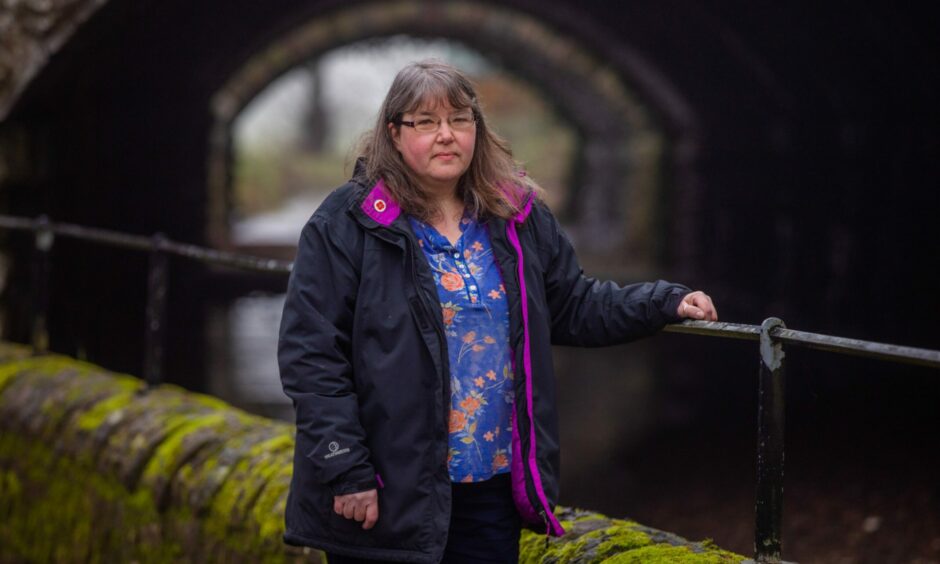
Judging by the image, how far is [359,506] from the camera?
2254mm

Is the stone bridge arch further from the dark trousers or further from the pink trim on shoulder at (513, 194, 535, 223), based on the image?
the dark trousers

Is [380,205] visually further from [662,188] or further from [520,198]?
[662,188]

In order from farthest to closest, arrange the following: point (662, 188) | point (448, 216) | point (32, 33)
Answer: point (662, 188), point (32, 33), point (448, 216)

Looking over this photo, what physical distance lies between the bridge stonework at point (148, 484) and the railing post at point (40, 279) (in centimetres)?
12

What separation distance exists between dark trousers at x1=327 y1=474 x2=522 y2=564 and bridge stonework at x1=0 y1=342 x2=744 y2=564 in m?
0.34

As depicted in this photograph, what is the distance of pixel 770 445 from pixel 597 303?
0.46 m

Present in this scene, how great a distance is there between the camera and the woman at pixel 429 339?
229 cm

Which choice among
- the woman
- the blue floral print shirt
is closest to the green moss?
the woman

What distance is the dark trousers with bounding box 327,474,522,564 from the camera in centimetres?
242

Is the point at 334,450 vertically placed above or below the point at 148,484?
above

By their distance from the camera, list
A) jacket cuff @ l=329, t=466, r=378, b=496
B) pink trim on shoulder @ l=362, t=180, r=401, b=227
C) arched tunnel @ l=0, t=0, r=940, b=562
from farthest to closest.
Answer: arched tunnel @ l=0, t=0, r=940, b=562 < pink trim on shoulder @ l=362, t=180, r=401, b=227 < jacket cuff @ l=329, t=466, r=378, b=496

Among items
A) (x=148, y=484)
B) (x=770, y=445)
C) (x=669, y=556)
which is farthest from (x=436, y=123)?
(x=148, y=484)

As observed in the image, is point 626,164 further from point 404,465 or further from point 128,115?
point 404,465

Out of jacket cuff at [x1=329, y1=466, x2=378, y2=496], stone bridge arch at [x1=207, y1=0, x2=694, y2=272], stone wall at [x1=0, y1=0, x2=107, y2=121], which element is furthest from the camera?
stone bridge arch at [x1=207, y1=0, x2=694, y2=272]
